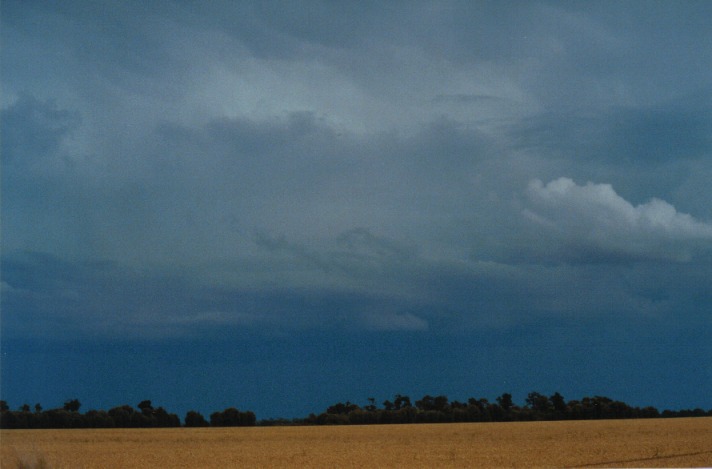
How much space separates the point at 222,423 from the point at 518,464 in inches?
1439

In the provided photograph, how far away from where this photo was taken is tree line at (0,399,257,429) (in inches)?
1748

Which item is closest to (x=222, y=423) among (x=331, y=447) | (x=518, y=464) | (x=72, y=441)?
(x=72, y=441)

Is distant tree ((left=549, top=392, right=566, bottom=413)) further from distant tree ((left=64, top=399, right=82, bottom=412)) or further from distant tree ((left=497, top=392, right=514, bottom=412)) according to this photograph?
distant tree ((left=64, top=399, right=82, bottom=412))

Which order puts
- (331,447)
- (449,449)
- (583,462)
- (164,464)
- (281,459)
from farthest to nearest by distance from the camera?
(331,447) < (449,449) < (281,459) < (164,464) < (583,462)

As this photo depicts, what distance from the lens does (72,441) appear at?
1411 inches

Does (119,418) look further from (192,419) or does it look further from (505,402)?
(505,402)

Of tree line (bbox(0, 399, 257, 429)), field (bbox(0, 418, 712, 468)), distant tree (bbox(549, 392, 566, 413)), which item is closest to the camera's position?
field (bbox(0, 418, 712, 468))

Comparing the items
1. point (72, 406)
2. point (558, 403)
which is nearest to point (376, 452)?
point (72, 406)

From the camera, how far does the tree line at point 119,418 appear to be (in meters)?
44.4

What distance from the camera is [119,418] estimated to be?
168 ft

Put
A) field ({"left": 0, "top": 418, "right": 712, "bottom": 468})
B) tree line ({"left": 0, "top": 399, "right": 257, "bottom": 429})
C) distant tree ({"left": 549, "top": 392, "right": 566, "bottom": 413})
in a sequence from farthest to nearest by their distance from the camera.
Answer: distant tree ({"left": 549, "top": 392, "right": 566, "bottom": 413}) → tree line ({"left": 0, "top": 399, "right": 257, "bottom": 429}) → field ({"left": 0, "top": 418, "right": 712, "bottom": 468})

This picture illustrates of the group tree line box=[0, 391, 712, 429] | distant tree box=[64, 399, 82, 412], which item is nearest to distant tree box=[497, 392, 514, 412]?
tree line box=[0, 391, 712, 429]

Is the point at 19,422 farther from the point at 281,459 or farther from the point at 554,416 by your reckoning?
the point at 554,416

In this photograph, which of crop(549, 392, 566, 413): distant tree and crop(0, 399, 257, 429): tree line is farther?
crop(549, 392, 566, 413): distant tree
